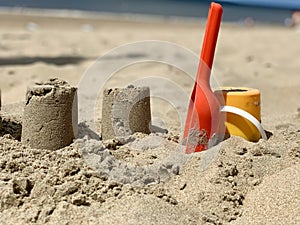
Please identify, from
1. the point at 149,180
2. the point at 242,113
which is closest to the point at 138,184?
the point at 149,180

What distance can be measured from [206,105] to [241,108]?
199mm

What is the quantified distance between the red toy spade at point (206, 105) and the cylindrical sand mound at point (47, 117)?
1.56 ft

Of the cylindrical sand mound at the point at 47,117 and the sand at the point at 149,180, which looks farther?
the cylindrical sand mound at the point at 47,117

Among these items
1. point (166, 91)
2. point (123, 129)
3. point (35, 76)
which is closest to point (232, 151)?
point (123, 129)

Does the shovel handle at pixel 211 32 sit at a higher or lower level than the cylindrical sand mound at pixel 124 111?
higher

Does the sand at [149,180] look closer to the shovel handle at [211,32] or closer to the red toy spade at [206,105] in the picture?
the red toy spade at [206,105]

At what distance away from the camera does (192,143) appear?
77.2 inches

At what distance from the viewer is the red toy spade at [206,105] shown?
6.56ft

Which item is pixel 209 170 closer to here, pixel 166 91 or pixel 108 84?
pixel 166 91

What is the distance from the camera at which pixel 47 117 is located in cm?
184

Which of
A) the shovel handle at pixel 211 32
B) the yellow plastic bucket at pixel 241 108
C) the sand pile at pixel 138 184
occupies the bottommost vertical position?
the sand pile at pixel 138 184

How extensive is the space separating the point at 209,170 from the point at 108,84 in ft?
7.89

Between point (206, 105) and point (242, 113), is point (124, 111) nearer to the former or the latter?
point (206, 105)

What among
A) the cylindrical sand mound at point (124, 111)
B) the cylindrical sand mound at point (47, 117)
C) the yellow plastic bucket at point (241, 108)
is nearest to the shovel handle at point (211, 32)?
the yellow plastic bucket at point (241, 108)
